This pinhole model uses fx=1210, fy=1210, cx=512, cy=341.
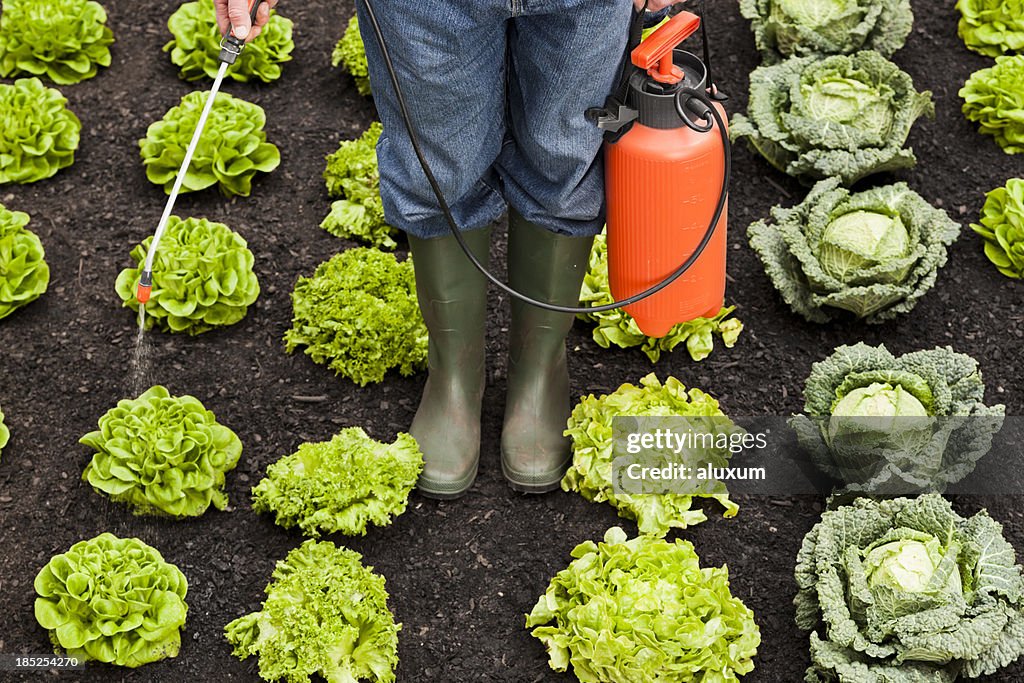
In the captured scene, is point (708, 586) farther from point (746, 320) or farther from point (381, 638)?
point (746, 320)

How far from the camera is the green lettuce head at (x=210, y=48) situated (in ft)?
15.9

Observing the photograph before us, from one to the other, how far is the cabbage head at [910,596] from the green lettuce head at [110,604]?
5.64ft

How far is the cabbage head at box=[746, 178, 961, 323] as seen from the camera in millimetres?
3885

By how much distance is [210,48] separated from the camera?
15.9 ft

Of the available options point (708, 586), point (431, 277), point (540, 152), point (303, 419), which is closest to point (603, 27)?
point (540, 152)

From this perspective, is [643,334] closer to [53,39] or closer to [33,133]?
[33,133]

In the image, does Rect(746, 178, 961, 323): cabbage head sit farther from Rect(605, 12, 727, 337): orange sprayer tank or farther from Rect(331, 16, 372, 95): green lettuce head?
Rect(331, 16, 372, 95): green lettuce head

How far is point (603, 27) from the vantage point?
2.62 m

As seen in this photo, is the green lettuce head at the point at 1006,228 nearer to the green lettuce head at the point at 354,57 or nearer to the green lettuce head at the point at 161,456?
the green lettuce head at the point at 354,57

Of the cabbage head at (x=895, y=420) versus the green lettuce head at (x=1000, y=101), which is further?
the green lettuce head at (x=1000, y=101)

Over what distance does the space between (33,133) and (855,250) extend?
296 cm

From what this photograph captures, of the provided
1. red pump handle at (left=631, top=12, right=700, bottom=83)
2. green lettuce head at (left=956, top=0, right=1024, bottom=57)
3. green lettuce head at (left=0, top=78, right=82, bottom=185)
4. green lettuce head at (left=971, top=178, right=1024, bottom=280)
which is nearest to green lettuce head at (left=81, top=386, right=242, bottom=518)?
green lettuce head at (left=0, top=78, right=82, bottom=185)

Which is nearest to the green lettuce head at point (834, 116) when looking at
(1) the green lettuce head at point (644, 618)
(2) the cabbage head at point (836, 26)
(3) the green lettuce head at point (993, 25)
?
(2) the cabbage head at point (836, 26)

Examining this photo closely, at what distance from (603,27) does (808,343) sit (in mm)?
1781
